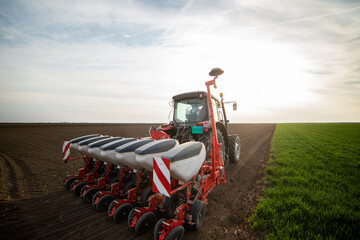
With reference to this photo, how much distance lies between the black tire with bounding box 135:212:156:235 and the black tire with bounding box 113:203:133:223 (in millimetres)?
513

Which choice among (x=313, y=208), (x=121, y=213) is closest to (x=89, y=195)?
(x=121, y=213)

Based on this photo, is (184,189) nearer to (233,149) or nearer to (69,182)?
(69,182)

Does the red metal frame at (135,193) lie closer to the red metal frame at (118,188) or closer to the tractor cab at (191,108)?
the red metal frame at (118,188)

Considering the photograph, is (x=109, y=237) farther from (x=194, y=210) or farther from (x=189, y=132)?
(x=189, y=132)

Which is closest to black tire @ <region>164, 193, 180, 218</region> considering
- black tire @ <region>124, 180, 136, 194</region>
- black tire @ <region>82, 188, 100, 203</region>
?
black tire @ <region>124, 180, 136, 194</region>

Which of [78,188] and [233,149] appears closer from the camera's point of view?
[78,188]

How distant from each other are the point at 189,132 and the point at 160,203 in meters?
1.99

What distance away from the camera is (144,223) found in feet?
7.98

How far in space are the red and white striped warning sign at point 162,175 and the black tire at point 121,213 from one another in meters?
0.99

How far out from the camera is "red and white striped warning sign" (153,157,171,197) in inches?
83.6

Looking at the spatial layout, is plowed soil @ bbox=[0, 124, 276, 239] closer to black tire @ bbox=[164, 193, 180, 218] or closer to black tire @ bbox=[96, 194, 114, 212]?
black tire @ bbox=[96, 194, 114, 212]

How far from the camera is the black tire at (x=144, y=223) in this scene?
93.3 inches

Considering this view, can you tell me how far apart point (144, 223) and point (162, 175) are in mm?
926

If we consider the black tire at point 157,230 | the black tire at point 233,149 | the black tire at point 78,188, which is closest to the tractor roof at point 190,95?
the black tire at point 233,149
